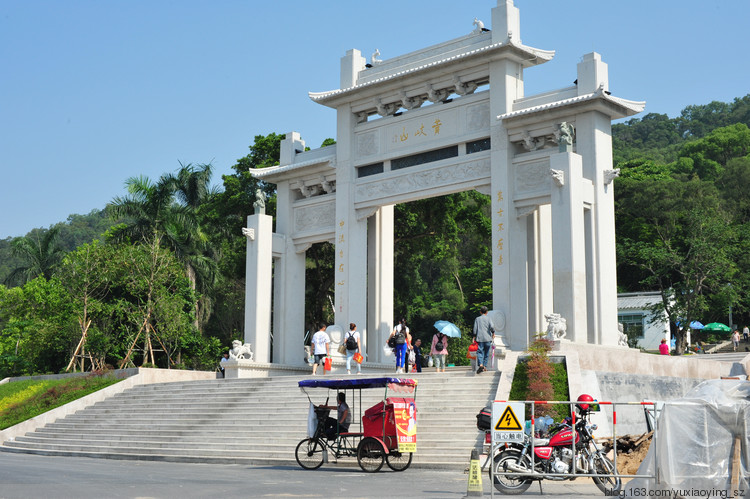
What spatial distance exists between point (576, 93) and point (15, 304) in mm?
25309

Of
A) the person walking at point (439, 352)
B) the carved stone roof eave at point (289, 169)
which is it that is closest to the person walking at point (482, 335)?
the person walking at point (439, 352)

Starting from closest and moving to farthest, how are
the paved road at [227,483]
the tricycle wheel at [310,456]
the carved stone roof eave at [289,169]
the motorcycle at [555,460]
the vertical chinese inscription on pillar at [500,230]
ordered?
the paved road at [227,483]
the motorcycle at [555,460]
the tricycle wheel at [310,456]
the vertical chinese inscription on pillar at [500,230]
the carved stone roof eave at [289,169]

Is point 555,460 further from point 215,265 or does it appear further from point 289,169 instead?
point 215,265

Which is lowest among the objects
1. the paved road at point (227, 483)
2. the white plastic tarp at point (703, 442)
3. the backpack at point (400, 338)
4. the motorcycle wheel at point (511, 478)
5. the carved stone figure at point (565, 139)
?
the paved road at point (227, 483)

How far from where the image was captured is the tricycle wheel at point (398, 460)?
45.5 feet

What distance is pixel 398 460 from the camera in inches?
571

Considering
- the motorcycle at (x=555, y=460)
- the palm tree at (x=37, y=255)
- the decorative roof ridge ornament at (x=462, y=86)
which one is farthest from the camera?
the palm tree at (x=37, y=255)

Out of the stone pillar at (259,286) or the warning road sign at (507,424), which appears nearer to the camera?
the warning road sign at (507,424)

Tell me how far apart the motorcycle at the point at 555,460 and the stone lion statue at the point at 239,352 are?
47.9 feet

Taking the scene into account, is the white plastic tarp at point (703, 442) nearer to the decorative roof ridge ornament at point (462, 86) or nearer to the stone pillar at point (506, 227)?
the stone pillar at point (506, 227)

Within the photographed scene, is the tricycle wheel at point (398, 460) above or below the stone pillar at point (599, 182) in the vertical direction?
below

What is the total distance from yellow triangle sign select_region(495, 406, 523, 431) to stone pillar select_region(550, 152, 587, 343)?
400 inches

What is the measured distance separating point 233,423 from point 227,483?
726 centimetres

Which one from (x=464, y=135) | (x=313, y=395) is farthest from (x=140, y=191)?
(x=313, y=395)
